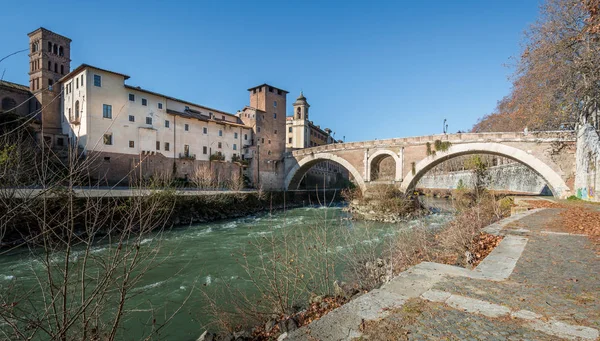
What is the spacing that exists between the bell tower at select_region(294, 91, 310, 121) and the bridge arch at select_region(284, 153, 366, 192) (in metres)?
18.1

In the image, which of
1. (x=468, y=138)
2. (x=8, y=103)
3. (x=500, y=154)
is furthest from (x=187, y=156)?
(x=500, y=154)

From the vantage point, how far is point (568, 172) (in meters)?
20.3

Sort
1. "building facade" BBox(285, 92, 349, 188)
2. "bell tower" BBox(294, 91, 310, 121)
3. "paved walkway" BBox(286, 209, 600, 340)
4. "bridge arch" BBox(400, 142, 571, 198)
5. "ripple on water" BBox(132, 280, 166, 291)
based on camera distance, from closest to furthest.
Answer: "paved walkway" BBox(286, 209, 600, 340) < "ripple on water" BBox(132, 280, 166, 291) < "bridge arch" BBox(400, 142, 571, 198) < "building facade" BBox(285, 92, 349, 188) < "bell tower" BBox(294, 91, 310, 121)

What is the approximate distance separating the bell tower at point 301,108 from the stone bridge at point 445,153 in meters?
17.6

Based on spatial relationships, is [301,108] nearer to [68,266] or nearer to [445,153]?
[445,153]

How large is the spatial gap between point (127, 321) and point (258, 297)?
9.06 feet

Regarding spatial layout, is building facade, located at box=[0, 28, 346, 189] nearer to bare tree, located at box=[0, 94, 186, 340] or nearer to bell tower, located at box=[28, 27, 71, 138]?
bell tower, located at box=[28, 27, 71, 138]

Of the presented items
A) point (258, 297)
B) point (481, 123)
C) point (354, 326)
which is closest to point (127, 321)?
point (258, 297)

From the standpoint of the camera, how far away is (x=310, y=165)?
39.6 meters

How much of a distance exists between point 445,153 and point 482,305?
25.7 m

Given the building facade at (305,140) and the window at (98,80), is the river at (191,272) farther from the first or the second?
the building facade at (305,140)

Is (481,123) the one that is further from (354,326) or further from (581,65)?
(354,326)

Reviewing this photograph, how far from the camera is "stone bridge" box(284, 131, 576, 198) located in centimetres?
2057

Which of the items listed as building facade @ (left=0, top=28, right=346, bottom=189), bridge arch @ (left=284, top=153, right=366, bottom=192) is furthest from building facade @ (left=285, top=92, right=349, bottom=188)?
building facade @ (left=0, top=28, right=346, bottom=189)
